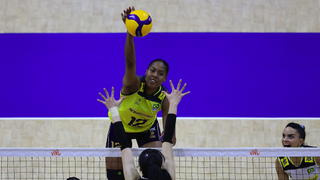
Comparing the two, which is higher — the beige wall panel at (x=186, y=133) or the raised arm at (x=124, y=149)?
the beige wall panel at (x=186, y=133)

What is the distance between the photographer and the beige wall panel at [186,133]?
7.79 metres

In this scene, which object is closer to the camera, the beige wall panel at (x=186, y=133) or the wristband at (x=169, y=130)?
the wristband at (x=169, y=130)

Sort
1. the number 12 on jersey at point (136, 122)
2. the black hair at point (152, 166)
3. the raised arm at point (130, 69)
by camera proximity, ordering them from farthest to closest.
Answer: the number 12 on jersey at point (136, 122)
the raised arm at point (130, 69)
the black hair at point (152, 166)

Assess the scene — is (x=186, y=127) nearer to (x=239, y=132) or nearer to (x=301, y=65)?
(x=239, y=132)

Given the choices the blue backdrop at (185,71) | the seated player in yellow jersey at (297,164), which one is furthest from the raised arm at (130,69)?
the blue backdrop at (185,71)

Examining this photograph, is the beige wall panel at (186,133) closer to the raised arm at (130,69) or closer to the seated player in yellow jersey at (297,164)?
the seated player in yellow jersey at (297,164)

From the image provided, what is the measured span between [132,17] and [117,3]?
428cm

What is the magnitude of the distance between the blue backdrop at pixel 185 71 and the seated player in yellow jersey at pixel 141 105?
10.8ft

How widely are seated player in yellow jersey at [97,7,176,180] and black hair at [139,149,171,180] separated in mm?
1426

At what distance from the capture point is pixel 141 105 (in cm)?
446

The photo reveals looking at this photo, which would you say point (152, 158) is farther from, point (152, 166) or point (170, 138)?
point (170, 138)

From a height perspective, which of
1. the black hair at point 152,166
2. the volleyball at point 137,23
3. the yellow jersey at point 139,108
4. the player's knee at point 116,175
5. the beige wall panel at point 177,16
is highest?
the beige wall panel at point 177,16

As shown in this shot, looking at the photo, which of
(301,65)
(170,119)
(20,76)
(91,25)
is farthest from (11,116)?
(301,65)

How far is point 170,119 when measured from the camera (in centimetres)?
341
